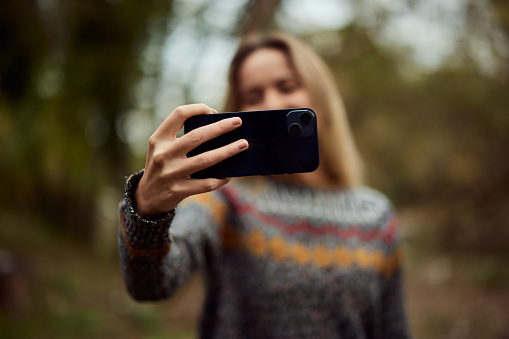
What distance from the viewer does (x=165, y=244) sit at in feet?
2.75

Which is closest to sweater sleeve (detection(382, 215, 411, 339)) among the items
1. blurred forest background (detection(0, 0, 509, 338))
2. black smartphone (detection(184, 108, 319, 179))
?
black smartphone (detection(184, 108, 319, 179))

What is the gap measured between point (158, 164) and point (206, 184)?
106 mm

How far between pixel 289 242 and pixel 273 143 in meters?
0.62

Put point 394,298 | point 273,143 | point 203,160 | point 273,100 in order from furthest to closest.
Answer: point 394,298 → point 273,100 → point 273,143 → point 203,160

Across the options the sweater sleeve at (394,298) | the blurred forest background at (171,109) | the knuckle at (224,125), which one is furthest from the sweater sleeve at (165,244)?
the blurred forest background at (171,109)

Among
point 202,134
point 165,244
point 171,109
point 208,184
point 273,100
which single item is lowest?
point 165,244

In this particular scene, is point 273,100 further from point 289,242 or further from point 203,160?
point 203,160

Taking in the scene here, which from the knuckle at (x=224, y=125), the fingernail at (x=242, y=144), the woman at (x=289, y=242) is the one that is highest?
the knuckle at (x=224, y=125)

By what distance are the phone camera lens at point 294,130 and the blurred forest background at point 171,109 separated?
2.54 meters

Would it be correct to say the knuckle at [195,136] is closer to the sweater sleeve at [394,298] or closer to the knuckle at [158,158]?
the knuckle at [158,158]

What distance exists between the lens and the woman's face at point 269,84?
4.25ft

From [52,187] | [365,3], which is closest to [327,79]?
[365,3]

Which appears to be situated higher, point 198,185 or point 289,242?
point 198,185

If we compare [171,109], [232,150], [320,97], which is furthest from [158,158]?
[171,109]
